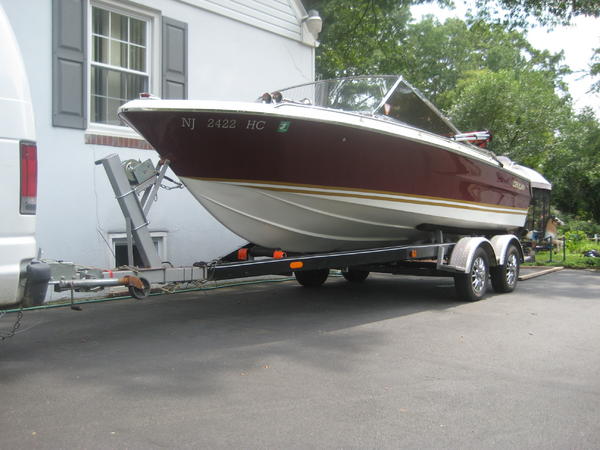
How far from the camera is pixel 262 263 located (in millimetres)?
5367

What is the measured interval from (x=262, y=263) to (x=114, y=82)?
4079 mm

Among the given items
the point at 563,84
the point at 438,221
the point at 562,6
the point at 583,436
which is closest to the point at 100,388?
the point at 583,436

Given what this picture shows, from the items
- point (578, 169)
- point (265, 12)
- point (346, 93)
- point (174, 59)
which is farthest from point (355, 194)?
point (578, 169)

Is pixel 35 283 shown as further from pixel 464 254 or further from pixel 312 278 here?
pixel 312 278

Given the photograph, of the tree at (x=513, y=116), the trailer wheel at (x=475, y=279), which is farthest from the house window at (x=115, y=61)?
the tree at (x=513, y=116)

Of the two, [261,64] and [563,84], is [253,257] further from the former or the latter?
[563,84]

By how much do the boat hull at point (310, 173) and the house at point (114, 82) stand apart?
2.46m

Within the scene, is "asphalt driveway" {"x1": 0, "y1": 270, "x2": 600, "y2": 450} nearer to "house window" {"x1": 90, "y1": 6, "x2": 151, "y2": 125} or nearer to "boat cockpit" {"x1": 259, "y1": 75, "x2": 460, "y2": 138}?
"boat cockpit" {"x1": 259, "y1": 75, "x2": 460, "y2": 138}

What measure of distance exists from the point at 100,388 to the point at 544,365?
3292 mm

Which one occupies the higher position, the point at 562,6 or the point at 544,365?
the point at 562,6

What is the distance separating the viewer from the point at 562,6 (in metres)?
13.5

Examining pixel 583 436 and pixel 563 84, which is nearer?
pixel 583 436

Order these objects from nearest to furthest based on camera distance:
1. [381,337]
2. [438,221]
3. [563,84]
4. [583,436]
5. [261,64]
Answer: [583,436] → [381,337] → [438,221] → [261,64] → [563,84]

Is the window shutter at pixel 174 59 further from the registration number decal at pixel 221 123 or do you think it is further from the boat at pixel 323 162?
the registration number decal at pixel 221 123
